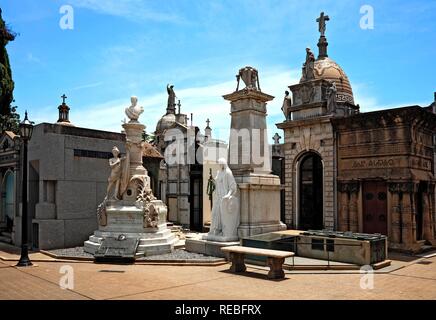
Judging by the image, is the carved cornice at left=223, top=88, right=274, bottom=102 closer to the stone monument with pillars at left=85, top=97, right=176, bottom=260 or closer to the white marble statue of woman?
the white marble statue of woman

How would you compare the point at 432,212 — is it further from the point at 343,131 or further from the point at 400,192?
the point at 343,131

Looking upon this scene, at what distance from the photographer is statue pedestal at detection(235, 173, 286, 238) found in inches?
444

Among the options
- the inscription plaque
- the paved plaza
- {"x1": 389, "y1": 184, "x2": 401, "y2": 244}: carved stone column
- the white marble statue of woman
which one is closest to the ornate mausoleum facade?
{"x1": 389, "y1": 184, "x2": 401, "y2": 244}: carved stone column

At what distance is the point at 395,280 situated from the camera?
8594 mm

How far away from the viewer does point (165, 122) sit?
96.9 ft

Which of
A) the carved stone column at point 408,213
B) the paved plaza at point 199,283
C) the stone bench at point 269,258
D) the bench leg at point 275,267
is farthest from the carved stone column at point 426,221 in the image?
the bench leg at point 275,267

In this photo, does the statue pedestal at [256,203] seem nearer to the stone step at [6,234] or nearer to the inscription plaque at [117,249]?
the inscription plaque at [117,249]

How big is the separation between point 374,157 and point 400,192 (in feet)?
5.21

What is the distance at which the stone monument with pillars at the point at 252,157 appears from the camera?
37.3ft

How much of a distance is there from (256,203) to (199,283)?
389 cm

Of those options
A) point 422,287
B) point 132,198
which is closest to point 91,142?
point 132,198

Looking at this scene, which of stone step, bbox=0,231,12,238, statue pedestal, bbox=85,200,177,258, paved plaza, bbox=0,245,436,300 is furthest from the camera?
stone step, bbox=0,231,12,238

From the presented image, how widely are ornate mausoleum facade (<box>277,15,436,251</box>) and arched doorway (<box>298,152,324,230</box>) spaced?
0.04 meters
